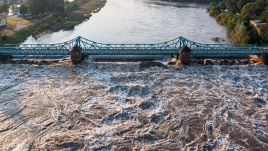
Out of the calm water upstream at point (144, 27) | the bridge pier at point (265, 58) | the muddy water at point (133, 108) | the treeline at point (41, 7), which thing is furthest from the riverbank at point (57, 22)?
the bridge pier at point (265, 58)

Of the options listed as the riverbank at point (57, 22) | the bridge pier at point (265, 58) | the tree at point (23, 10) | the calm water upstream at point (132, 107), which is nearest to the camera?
the calm water upstream at point (132, 107)

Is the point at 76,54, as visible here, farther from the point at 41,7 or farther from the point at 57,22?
the point at 41,7

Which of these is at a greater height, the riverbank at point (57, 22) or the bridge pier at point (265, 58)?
the riverbank at point (57, 22)

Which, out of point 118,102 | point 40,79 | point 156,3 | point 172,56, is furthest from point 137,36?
point 156,3

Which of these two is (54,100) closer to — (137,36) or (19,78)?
(19,78)

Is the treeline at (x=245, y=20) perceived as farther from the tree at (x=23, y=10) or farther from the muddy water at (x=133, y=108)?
the tree at (x=23, y=10)

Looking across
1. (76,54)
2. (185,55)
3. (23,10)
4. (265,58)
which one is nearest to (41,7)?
(23,10)
